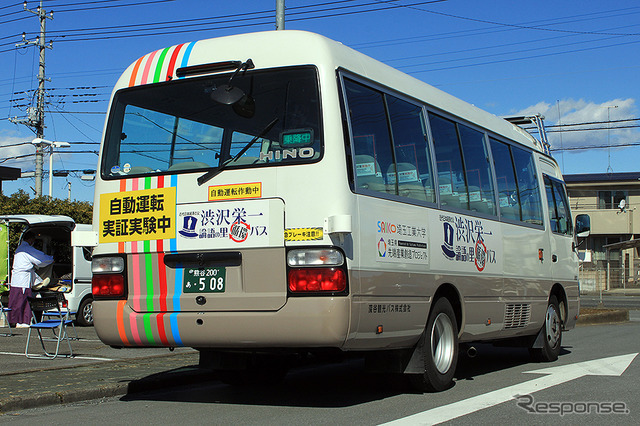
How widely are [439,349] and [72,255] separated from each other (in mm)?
12869

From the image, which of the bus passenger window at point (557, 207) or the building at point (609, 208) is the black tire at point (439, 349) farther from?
the building at point (609, 208)

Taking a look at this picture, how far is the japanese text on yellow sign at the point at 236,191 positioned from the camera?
7070 millimetres

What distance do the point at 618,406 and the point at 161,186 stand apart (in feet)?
15.3

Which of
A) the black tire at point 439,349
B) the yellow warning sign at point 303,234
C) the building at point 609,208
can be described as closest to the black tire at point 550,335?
the black tire at point 439,349

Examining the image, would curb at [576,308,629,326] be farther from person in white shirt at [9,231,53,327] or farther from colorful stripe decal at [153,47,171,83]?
colorful stripe decal at [153,47,171,83]

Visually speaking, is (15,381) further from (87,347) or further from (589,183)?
(589,183)

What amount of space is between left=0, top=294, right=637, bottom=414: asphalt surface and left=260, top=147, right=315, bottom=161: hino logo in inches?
125

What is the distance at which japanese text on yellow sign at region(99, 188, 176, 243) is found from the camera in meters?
7.46

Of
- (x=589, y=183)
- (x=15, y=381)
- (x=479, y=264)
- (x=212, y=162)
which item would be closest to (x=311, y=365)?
(x=479, y=264)

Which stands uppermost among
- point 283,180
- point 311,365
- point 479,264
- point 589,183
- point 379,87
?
point 589,183

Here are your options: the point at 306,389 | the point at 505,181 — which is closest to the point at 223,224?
the point at 306,389

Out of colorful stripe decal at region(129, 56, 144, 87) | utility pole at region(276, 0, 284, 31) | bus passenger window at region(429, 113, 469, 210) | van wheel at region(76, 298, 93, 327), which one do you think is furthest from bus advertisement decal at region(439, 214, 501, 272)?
van wheel at region(76, 298, 93, 327)

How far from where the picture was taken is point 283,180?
6969 mm

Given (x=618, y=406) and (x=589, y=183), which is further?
(x=589, y=183)
